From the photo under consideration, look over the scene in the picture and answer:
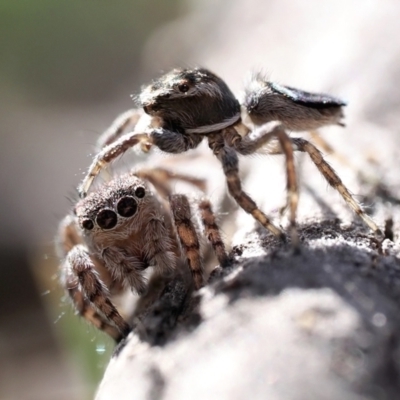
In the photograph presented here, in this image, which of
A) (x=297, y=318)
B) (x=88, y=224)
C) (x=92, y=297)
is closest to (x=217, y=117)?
(x=88, y=224)

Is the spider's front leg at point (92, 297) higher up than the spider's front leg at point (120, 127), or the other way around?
the spider's front leg at point (120, 127)

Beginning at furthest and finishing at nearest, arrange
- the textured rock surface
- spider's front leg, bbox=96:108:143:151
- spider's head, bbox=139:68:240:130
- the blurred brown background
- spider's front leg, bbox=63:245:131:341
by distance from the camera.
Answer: the blurred brown background < spider's front leg, bbox=96:108:143:151 < spider's head, bbox=139:68:240:130 < spider's front leg, bbox=63:245:131:341 < the textured rock surface

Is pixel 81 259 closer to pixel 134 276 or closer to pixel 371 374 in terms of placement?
pixel 134 276

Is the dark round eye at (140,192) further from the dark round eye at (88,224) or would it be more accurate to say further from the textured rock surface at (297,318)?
the textured rock surface at (297,318)

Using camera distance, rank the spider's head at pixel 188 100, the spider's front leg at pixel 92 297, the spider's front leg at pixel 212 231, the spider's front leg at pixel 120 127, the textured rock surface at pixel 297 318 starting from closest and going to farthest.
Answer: the textured rock surface at pixel 297 318 → the spider's front leg at pixel 212 231 → the spider's front leg at pixel 92 297 → the spider's head at pixel 188 100 → the spider's front leg at pixel 120 127

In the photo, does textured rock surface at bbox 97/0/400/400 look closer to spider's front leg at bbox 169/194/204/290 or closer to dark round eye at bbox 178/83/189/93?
spider's front leg at bbox 169/194/204/290

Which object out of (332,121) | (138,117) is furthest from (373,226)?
(138,117)

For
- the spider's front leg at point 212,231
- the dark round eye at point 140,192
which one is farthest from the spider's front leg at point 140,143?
the spider's front leg at point 212,231

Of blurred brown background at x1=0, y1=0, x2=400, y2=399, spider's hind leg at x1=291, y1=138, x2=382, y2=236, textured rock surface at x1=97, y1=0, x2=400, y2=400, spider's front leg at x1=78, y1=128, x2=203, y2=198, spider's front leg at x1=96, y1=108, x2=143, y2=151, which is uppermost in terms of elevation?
blurred brown background at x1=0, y1=0, x2=400, y2=399

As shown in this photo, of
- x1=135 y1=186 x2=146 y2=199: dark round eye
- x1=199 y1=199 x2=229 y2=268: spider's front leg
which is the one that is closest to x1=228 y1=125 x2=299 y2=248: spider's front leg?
x1=199 y1=199 x2=229 y2=268: spider's front leg
